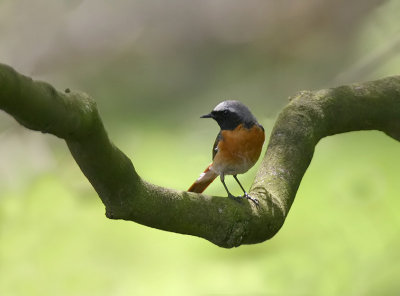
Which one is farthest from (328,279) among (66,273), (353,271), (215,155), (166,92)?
(166,92)

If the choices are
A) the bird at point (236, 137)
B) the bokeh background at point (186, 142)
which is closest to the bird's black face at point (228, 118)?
the bird at point (236, 137)

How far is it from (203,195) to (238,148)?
2.08 ft

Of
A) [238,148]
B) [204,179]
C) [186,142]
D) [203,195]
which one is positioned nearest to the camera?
[203,195]

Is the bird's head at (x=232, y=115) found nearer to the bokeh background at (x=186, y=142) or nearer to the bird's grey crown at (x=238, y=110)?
the bird's grey crown at (x=238, y=110)

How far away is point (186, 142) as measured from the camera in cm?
597

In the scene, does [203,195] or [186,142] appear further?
[186,142]

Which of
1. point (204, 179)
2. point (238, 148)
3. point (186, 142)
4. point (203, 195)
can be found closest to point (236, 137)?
point (238, 148)

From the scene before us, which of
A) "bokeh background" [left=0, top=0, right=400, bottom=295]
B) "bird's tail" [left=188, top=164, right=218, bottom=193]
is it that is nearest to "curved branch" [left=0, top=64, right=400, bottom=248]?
"bird's tail" [left=188, top=164, right=218, bottom=193]

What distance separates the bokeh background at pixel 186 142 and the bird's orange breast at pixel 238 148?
7.21 feet

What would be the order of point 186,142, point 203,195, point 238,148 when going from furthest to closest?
point 186,142 < point 238,148 < point 203,195

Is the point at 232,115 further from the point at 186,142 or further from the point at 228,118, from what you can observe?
the point at 186,142

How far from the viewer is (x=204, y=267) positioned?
15.6 ft

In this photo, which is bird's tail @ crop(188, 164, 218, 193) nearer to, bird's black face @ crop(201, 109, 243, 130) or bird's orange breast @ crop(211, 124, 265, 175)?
bird's orange breast @ crop(211, 124, 265, 175)

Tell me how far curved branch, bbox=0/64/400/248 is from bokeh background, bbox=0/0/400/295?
2.09 m
